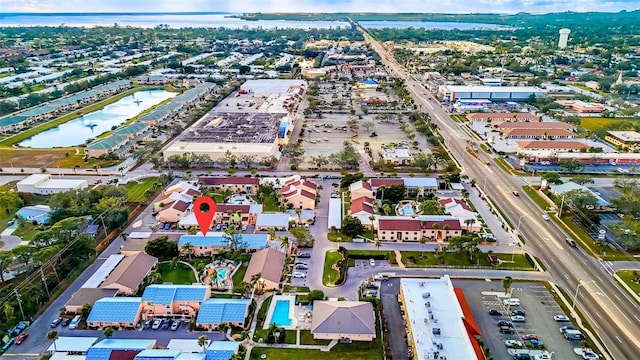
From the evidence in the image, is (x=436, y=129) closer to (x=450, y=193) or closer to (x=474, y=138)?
(x=474, y=138)

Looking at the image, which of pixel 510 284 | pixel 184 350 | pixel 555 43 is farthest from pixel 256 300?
pixel 555 43

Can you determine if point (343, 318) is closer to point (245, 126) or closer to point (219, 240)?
point (219, 240)

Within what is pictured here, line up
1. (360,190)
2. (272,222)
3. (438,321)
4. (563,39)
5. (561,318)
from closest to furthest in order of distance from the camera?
(438,321)
(561,318)
(272,222)
(360,190)
(563,39)

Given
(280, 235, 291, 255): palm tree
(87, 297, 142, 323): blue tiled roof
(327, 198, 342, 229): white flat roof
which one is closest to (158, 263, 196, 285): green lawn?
(87, 297, 142, 323): blue tiled roof

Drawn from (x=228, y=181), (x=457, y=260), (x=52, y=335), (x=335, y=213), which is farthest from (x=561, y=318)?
(x=228, y=181)

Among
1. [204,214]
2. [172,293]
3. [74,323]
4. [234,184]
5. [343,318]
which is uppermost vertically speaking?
[204,214]

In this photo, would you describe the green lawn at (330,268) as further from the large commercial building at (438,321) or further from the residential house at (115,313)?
the residential house at (115,313)
